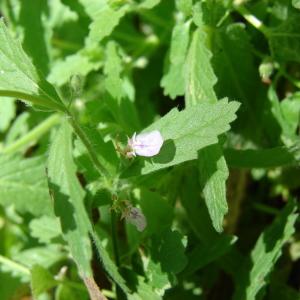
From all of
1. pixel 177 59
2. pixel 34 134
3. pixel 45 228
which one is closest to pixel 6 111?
pixel 34 134

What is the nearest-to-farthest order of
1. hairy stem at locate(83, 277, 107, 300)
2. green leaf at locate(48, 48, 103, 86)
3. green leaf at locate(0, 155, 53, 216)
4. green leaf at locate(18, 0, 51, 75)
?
hairy stem at locate(83, 277, 107, 300) → green leaf at locate(0, 155, 53, 216) → green leaf at locate(48, 48, 103, 86) → green leaf at locate(18, 0, 51, 75)

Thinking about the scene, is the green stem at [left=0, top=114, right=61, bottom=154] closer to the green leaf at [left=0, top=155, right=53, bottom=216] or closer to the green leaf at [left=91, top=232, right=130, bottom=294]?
the green leaf at [left=0, top=155, right=53, bottom=216]

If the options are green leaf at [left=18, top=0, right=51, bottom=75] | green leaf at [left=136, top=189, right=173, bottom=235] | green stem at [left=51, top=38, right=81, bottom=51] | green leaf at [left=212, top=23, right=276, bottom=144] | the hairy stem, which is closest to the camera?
the hairy stem

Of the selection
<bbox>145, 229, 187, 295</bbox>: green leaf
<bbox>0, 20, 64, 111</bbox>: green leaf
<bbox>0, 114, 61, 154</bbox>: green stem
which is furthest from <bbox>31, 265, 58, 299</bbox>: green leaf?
<bbox>0, 20, 64, 111</bbox>: green leaf

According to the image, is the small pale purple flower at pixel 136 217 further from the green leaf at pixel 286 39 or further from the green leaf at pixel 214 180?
the green leaf at pixel 286 39

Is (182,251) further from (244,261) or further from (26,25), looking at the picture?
(26,25)

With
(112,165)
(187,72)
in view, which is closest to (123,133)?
(112,165)

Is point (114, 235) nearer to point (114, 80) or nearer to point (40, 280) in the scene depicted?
point (40, 280)
